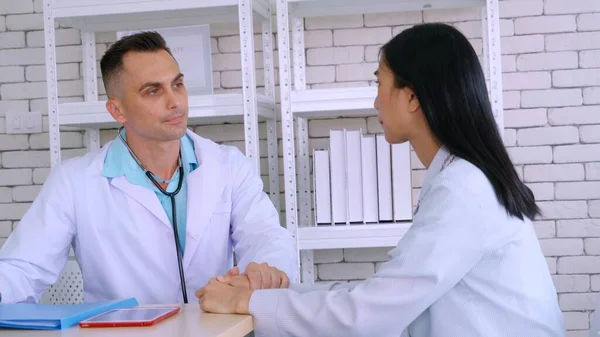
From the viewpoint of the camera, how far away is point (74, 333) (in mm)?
1229

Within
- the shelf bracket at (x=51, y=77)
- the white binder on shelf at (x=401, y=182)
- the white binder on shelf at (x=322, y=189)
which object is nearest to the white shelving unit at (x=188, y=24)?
the shelf bracket at (x=51, y=77)

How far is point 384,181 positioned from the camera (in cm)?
267

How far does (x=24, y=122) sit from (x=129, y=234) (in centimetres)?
143

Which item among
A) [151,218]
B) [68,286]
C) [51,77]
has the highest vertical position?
[51,77]

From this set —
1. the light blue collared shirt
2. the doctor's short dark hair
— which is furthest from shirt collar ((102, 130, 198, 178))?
the doctor's short dark hair

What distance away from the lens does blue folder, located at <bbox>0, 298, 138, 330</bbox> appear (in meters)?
1.28

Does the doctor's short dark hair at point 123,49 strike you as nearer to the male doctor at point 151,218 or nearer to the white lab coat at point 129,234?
the male doctor at point 151,218

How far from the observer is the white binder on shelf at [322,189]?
2.70 m

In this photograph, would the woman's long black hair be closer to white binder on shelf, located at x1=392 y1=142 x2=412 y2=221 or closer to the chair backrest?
white binder on shelf, located at x1=392 y1=142 x2=412 y2=221

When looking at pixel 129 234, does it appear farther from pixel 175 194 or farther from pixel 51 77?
pixel 51 77

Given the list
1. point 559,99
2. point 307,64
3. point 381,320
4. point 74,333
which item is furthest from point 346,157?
point 74,333

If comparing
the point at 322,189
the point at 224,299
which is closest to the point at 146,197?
the point at 224,299

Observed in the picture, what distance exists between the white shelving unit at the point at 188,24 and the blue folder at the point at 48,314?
1.26 metres

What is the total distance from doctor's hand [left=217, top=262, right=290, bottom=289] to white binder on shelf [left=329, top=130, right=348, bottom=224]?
102 cm
